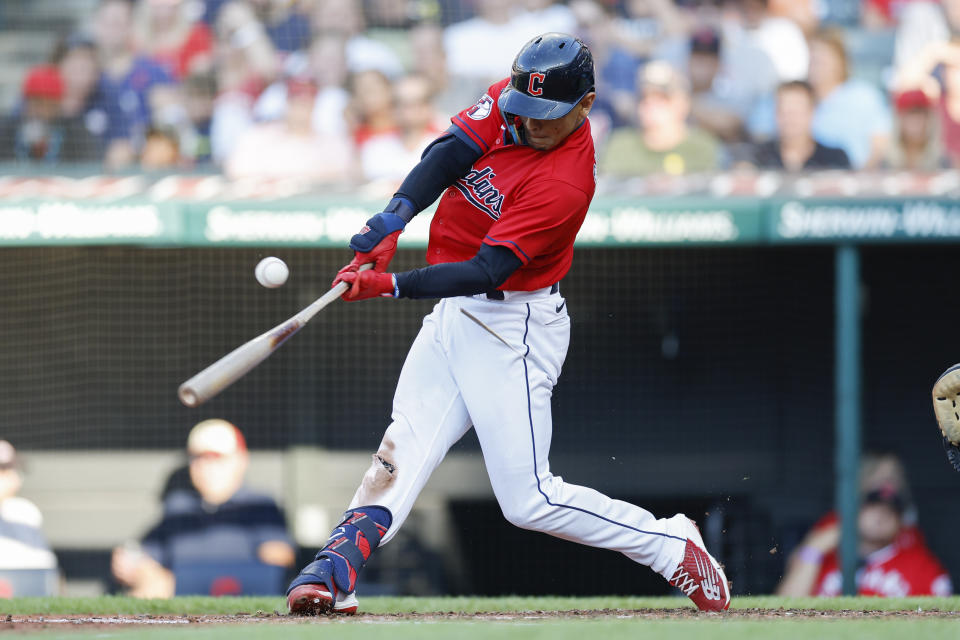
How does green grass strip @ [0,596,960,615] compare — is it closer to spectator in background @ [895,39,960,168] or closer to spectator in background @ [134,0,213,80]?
spectator in background @ [895,39,960,168]

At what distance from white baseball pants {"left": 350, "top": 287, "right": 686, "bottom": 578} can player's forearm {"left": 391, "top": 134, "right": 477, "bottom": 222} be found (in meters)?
0.28

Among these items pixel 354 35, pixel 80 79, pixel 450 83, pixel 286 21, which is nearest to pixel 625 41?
pixel 450 83

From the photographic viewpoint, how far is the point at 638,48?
21.8 ft

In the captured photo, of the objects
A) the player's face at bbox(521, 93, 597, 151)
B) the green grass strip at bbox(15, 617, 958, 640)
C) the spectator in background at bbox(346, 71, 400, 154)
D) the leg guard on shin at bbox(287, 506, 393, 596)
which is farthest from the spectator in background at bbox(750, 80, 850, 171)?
the leg guard on shin at bbox(287, 506, 393, 596)

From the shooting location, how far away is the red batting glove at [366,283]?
9.40 ft

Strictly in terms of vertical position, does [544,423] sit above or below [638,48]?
below

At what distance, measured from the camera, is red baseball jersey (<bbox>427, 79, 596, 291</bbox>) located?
2.93m

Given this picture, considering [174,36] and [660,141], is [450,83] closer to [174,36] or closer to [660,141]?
[660,141]

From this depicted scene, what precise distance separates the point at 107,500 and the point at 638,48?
144 inches

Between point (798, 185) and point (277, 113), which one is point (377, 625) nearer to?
point (798, 185)

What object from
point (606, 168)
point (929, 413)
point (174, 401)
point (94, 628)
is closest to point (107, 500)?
point (174, 401)

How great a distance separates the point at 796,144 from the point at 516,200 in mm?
3568

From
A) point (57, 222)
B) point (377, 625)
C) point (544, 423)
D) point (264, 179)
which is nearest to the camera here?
point (377, 625)

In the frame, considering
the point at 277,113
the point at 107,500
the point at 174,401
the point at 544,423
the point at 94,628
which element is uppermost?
the point at 277,113
